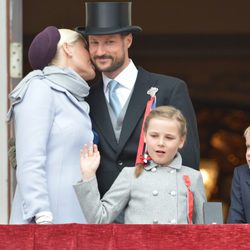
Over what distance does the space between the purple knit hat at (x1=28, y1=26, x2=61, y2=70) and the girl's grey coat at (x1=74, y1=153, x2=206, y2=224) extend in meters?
0.68

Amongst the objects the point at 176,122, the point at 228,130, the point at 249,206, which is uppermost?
the point at 176,122

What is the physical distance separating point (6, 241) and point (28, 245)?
0.08 metres

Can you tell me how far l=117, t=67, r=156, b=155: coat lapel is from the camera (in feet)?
18.0

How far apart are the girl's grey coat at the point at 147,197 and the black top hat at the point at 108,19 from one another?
2.42 ft

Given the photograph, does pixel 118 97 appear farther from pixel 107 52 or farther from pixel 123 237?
pixel 123 237

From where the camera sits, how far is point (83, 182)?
505cm

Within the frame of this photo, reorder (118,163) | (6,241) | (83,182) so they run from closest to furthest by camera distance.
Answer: (6,241) → (83,182) → (118,163)

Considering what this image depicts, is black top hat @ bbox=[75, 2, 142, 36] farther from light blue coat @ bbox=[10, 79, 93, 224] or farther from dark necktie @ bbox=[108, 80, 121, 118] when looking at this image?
light blue coat @ bbox=[10, 79, 93, 224]

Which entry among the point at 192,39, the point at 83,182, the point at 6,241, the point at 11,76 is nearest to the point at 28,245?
the point at 6,241

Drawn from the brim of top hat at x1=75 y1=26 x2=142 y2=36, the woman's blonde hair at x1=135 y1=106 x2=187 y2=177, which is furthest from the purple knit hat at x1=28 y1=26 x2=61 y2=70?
the woman's blonde hair at x1=135 y1=106 x2=187 y2=177

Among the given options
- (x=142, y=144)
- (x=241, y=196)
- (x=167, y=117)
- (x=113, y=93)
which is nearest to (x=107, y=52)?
(x=113, y=93)

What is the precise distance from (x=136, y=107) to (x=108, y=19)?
1.44 ft

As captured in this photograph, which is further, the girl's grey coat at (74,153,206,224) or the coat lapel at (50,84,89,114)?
the coat lapel at (50,84,89,114)

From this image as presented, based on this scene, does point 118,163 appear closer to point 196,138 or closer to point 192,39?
point 196,138
